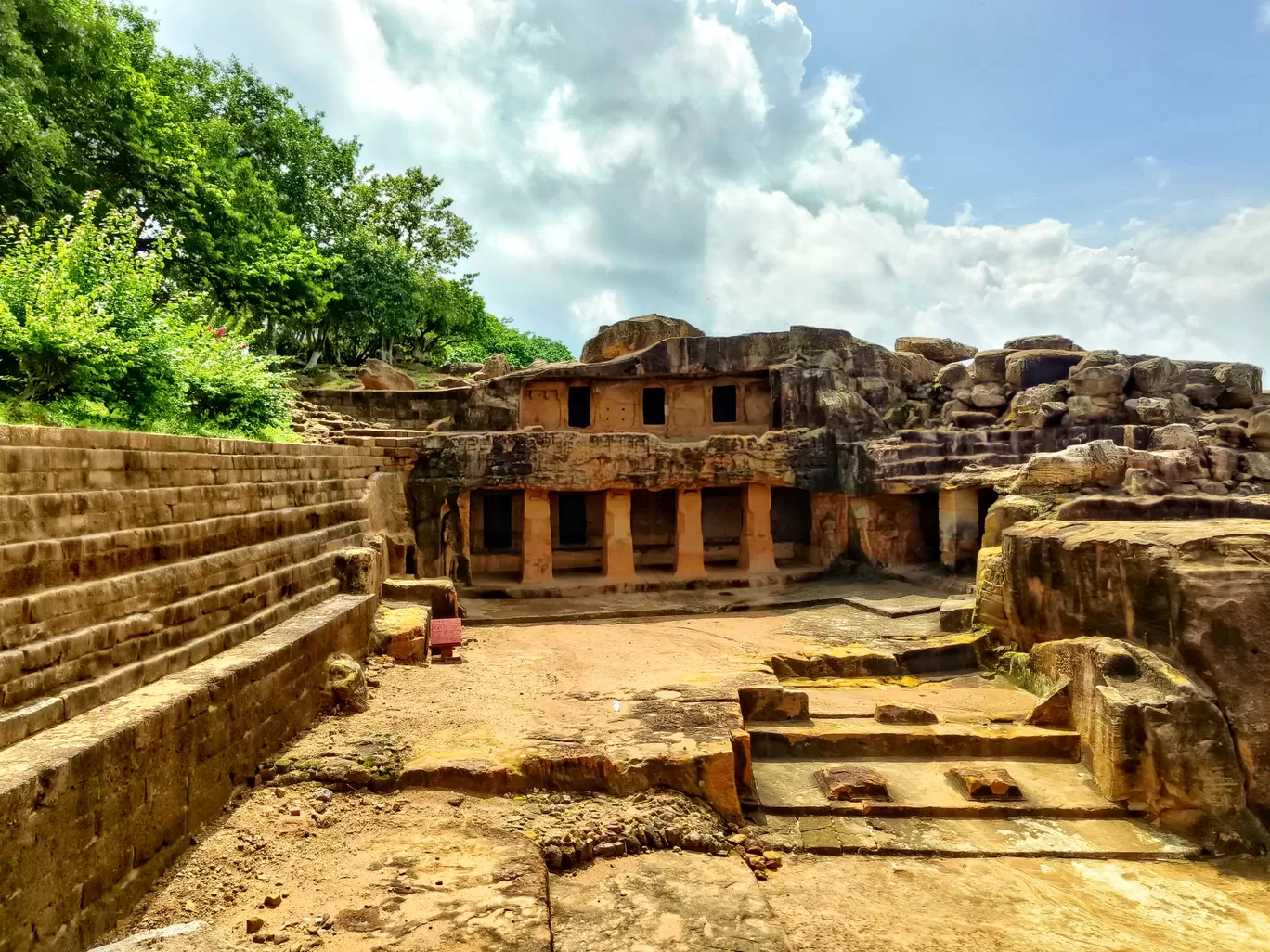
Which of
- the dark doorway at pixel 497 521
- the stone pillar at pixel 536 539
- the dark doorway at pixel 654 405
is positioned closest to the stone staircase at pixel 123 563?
the stone pillar at pixel 536 539

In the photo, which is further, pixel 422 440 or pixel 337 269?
pixel 337 269

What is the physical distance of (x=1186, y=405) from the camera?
47.5ft

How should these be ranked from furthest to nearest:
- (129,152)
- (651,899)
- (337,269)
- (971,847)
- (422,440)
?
(337,269), (129,152), (422,440), (971,847), (651,899)

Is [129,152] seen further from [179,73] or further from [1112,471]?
[1112,471]

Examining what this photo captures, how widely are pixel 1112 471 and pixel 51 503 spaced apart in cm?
1293

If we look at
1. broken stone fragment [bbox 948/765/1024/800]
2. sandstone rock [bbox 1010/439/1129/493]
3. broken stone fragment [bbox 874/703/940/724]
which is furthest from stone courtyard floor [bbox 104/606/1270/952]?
sandstone rock [bbox 1010/439/1129/493]

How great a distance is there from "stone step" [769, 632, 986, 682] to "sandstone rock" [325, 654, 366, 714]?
520 centimetres

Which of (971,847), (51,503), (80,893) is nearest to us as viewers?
(80,893)

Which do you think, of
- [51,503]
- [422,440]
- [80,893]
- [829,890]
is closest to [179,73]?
[422,440]

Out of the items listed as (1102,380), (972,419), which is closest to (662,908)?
(972,419)

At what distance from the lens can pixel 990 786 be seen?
5.90 meters

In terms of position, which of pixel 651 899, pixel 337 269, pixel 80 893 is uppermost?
pixel 337 269

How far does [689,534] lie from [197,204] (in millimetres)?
14440

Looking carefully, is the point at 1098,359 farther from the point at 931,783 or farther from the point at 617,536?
the point at 931,783
